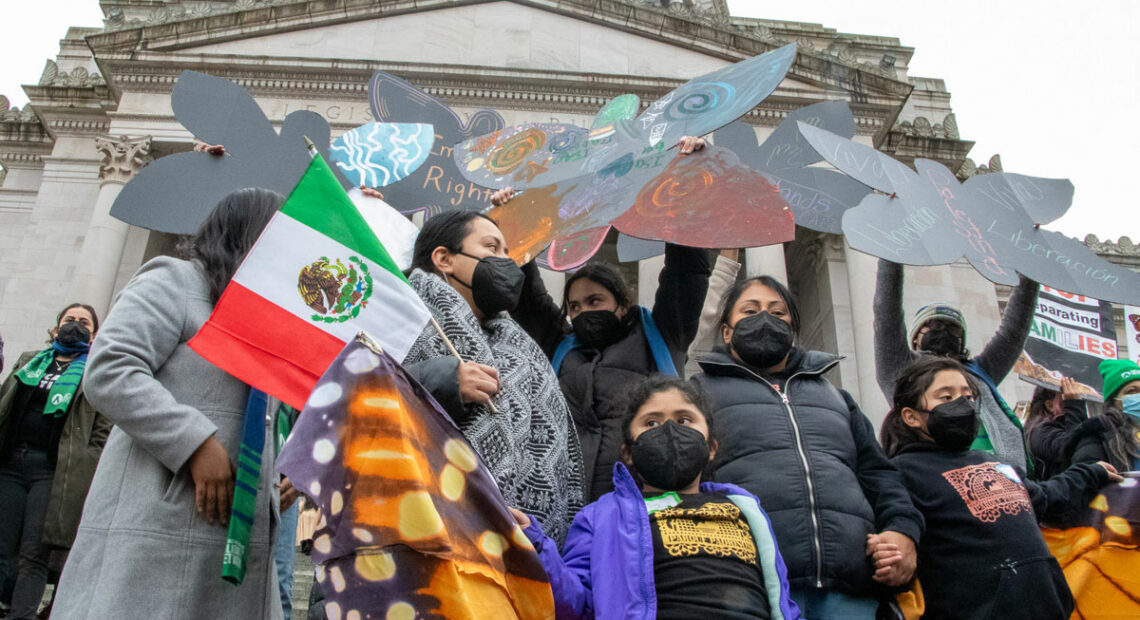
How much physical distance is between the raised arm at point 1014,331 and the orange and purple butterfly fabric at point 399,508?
3662mm

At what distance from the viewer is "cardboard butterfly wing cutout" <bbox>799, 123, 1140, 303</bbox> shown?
14.7 ft

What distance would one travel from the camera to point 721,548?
303 cm

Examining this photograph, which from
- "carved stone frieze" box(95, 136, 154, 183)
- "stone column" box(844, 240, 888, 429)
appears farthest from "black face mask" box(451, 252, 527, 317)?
"carved stone frieze" box(95, 136, 154, 183)

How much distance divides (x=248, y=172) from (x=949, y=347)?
13.5ft

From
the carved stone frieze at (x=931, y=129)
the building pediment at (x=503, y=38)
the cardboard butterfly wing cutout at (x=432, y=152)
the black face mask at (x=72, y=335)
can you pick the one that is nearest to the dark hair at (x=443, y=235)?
the cardboard butterfly wing cutout at (x=432, y=152)

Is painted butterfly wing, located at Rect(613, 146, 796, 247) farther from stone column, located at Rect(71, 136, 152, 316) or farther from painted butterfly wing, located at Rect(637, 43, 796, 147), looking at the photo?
stone column, located at Rect(71, 136, 152, 316)

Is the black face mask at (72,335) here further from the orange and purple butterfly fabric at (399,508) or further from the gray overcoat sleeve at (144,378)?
the orange and purple butterfly fabric at (399,508)

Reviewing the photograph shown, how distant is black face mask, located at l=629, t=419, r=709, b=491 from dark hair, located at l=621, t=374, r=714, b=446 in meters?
0.14

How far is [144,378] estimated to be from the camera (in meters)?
2.84

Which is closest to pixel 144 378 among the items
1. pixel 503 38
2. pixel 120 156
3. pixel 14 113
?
pixel 120 156

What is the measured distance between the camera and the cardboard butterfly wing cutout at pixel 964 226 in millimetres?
4488

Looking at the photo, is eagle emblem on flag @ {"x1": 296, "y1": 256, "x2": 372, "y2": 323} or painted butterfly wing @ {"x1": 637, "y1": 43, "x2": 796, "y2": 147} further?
painted butterfly wing @ {"x1": 637, "y1": 43, "x2": 796, "y2": 147}

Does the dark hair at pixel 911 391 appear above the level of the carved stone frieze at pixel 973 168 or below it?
below

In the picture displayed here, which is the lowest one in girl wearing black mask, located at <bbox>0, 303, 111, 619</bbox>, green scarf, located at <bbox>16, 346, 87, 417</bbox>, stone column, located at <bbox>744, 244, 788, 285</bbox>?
girl wearing black mask, located at <bbox>0, 303, 111, 619</bbox>
